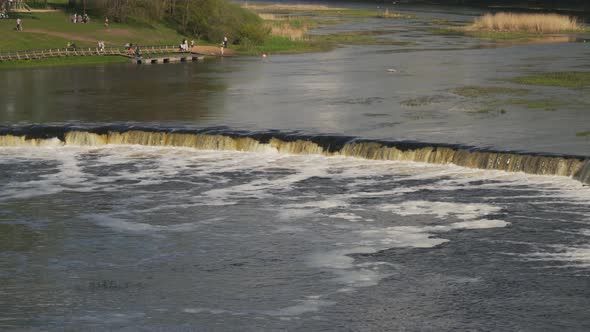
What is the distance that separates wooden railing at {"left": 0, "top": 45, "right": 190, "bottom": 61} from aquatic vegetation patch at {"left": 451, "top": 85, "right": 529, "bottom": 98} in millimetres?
37492

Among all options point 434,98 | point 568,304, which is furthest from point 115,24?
point 568,304

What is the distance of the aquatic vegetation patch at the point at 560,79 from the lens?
205 ft

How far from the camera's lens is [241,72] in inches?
3100

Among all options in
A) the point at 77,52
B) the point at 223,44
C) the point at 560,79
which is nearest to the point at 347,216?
the point at 560,79

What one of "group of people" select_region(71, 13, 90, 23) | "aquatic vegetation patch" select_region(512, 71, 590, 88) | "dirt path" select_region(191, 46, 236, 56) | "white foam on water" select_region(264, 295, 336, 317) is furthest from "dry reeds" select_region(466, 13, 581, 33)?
"white foam on water" select_region(264, 295, 336, 317)

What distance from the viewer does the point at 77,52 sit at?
89062 millimetres

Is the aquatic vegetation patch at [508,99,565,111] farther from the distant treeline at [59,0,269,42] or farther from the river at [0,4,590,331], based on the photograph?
the distant treeline at [59,0,269,42]

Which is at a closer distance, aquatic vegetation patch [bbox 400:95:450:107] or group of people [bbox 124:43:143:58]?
aquatic vegetation patch [bbox 400:95:450:107]

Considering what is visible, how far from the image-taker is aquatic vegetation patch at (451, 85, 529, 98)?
194 ft

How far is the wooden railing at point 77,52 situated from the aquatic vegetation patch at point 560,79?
37.3 m

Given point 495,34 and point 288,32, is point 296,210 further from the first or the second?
point 495,34

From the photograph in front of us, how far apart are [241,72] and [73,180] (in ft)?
→ 133

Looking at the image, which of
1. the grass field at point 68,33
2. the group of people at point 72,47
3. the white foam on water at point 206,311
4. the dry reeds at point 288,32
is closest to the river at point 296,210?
the white foam on water at point 206,311

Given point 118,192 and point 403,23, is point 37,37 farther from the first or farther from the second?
point 403,23
